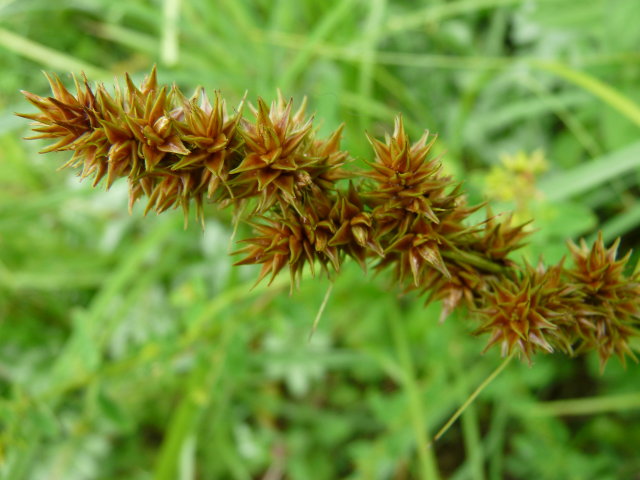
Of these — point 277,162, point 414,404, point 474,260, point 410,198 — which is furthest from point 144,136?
point 414,404

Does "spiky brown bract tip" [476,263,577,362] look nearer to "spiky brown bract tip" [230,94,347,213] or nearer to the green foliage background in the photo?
"spiky brown bract tip" [230,94,347,213]

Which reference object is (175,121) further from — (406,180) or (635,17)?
(635,17)

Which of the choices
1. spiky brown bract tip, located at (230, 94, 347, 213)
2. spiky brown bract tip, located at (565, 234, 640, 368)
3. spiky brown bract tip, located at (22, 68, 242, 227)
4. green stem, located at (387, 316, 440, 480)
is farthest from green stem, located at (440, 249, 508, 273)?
green stem, located at (387, 316, 440, 480)

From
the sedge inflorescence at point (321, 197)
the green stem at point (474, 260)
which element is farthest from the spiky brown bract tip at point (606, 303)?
the green stem at point (474, 260)

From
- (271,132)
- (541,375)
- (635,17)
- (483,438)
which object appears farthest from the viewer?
(483,438)

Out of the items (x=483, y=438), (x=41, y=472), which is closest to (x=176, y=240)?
(x=41, y=472)

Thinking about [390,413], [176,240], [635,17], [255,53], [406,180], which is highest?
[255,53]

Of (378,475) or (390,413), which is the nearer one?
(390,413)
